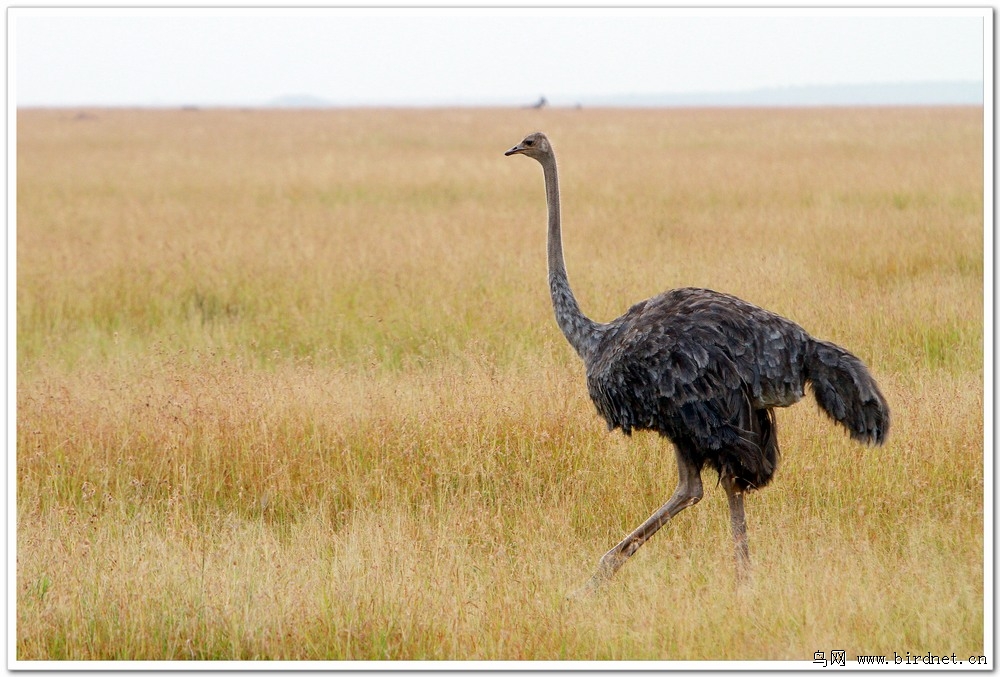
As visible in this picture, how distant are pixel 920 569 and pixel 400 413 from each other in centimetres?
276

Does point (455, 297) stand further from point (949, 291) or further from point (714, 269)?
point (949, 291)

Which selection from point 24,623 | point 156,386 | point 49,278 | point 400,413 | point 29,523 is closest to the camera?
point 24,623

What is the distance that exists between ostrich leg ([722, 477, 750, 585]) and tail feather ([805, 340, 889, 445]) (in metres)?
0.50

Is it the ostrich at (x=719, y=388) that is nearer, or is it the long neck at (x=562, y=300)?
the ostrich at (x=719, y=388)

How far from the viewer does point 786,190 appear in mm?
15719

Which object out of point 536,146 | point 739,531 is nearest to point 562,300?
point 536,146

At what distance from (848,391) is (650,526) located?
954 mm

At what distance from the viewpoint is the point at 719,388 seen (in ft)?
14.2

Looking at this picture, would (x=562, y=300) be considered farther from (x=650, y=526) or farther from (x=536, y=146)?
(x=650, y=526)

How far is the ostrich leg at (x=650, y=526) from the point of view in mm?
4391

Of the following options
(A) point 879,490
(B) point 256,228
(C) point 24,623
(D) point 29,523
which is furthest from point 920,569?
(B) point 256,228

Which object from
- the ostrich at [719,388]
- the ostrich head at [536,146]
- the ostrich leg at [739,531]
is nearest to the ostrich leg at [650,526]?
the ostrich at [719,388]

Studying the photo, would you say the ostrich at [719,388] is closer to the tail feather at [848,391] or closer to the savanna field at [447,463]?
the tail feather at [848,391]

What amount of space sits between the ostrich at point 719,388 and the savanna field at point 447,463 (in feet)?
1.27
